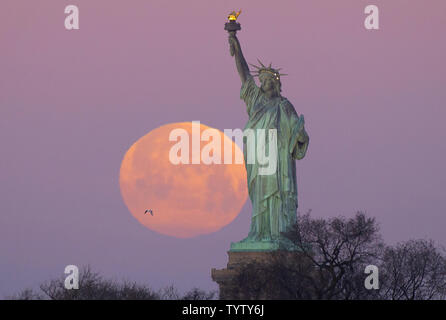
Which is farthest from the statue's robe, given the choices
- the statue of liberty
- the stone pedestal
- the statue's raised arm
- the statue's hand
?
the statue's hand

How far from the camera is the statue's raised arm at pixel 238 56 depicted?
6188 cm

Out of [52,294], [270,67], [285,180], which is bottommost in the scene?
[52,294]

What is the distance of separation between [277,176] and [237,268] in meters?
4.29

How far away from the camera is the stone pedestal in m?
58.0

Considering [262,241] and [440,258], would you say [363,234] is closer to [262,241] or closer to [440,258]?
[262,241]

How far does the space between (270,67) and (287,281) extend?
32.8ft

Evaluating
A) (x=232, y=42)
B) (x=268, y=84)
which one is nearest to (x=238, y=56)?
(x=232, y=42)

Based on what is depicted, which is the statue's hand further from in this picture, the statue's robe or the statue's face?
the statue's robe

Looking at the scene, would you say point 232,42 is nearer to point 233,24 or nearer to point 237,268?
point 233,24

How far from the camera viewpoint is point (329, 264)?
190 feet

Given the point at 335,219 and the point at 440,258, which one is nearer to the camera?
the point at 335,219

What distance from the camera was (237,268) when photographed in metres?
59.2
